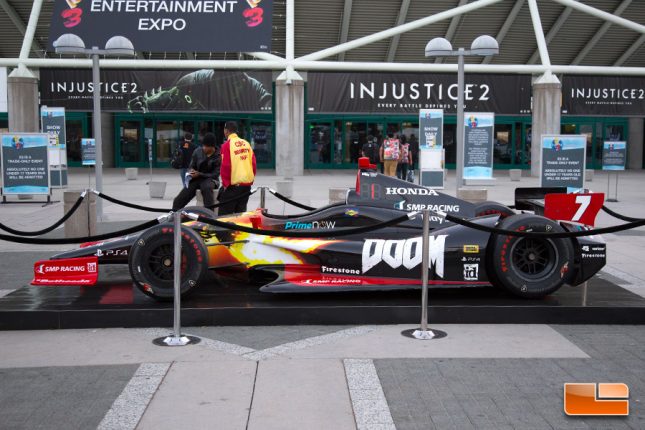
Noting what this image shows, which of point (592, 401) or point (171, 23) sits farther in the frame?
point (171, 23)

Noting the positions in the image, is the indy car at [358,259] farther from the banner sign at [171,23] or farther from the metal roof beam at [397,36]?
the metal roof beam at [397,36]

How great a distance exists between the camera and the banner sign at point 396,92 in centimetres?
2612

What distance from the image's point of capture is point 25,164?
57.8 feet

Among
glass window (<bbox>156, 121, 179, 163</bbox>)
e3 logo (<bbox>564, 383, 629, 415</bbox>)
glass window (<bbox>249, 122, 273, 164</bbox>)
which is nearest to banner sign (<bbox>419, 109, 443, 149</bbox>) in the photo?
glass window (<bbox>249, 122, 273, 164</bbox>)

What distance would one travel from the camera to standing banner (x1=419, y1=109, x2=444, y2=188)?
21.4 meters

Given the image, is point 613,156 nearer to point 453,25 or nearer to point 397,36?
point 453,25

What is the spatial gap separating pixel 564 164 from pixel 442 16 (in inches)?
417

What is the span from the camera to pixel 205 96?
25.7 meters

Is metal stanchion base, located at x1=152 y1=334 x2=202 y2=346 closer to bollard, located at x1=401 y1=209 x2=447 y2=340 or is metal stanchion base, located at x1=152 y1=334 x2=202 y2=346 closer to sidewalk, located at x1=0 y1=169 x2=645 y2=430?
sidewalk, located at x1=0 y1=169 x2=645 y2=430

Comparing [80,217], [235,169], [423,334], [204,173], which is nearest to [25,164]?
[80,217]

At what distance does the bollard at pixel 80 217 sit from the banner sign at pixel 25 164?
20.9 feet

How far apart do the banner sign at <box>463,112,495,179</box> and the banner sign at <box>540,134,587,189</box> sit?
660cm

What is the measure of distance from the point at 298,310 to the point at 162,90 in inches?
797

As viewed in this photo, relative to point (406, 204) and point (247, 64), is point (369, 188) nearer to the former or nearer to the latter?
point (406, 204)
